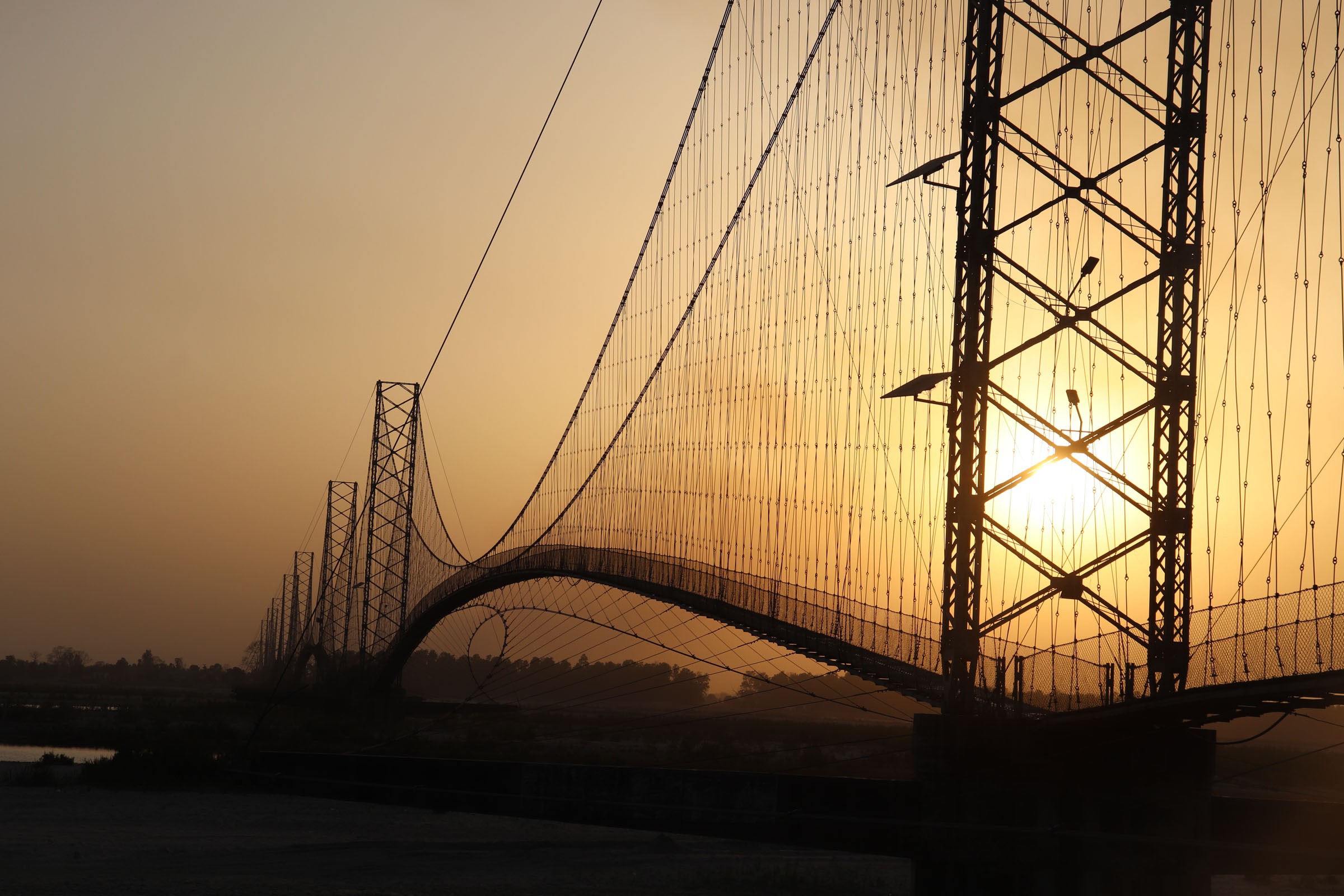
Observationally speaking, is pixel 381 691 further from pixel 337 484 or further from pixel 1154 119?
pixel 1154 119

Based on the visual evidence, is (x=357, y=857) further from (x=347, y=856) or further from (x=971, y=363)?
(x=971, y=363)

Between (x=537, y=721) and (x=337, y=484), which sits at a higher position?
(x=337, y=484)

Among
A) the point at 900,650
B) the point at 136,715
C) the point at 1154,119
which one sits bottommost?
the point at 136,715

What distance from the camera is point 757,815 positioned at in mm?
19516

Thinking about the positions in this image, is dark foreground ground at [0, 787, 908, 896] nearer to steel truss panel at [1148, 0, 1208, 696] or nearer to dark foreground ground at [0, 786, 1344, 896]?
dark foreground ground at [0, 786, 1344, 896]

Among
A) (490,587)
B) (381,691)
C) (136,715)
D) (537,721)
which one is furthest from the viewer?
(537,721)

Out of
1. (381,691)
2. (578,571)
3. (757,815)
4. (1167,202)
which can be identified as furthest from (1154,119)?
(381,691)

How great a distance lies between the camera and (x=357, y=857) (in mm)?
26438

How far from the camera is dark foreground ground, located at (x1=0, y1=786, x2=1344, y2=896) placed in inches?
887

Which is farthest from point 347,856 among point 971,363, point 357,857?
point 971,363

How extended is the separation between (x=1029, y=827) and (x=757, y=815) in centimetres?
375

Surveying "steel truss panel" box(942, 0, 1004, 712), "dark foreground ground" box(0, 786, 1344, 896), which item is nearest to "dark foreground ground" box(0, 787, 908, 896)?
"dark foreground ground" box(0, 786, 1344, 896)

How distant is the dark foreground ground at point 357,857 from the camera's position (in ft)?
73.9

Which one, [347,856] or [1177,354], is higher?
[1177,354]
